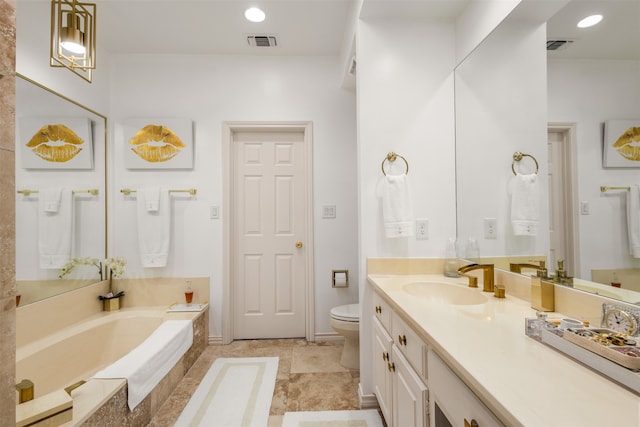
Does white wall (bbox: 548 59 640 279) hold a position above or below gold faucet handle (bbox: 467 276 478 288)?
above

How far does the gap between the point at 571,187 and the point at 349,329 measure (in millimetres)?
1636

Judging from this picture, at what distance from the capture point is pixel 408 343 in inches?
47.4

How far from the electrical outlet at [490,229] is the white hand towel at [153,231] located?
2504 mm

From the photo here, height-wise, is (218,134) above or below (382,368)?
above

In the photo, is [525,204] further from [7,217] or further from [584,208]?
[7,217]

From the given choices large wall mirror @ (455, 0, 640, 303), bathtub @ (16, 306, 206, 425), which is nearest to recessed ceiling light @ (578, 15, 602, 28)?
large wall mirror @ (455, 0, 640, 303)

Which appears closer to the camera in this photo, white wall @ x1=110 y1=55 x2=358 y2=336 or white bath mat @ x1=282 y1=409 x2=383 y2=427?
white bath mat @ x1=282 y1=409 x2=383 y2=427

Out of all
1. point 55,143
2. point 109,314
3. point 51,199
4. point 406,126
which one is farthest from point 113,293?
point 406,126

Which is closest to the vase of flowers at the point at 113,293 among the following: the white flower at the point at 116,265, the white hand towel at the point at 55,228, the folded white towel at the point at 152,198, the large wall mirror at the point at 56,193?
the white flower at the point at 116,265

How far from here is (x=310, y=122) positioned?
2859 mm

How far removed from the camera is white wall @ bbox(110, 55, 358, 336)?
9.21ft

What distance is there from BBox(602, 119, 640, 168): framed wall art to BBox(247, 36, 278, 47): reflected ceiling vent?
7.87 ft

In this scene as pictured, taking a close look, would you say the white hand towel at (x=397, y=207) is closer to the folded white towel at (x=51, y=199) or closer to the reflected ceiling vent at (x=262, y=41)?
the reflected ceiling vent at (x=262, y=41)

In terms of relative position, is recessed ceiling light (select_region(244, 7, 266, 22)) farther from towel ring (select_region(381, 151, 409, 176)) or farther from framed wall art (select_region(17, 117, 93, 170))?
framed wall art (select_region(17, 117, 93, 170))
